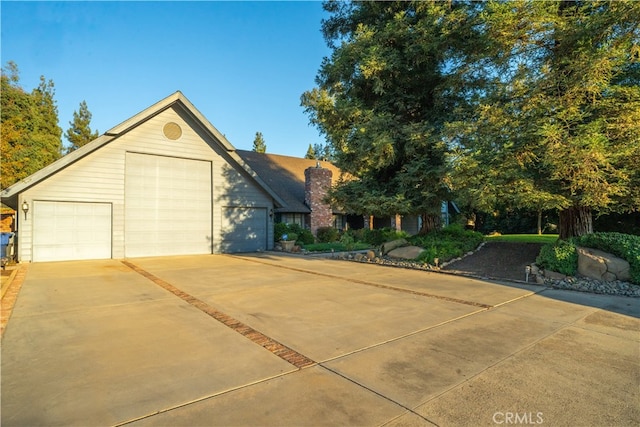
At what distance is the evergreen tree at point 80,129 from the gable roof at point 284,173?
81.3ft

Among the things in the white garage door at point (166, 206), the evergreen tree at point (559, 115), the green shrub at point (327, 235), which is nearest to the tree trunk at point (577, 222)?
the evergreen tree at point (559, 115)

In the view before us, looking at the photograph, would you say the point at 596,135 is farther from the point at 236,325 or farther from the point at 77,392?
the point at 77,392

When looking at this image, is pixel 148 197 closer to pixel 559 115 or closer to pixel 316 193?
pixel 316 193

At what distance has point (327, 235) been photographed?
69.9 ft

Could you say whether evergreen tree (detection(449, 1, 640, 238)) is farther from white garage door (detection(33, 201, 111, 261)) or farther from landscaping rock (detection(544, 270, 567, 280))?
white garage door (detection(33, 201, 111, 261))

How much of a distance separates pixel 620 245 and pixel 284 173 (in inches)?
789

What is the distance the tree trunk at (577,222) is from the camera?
935 centimetres

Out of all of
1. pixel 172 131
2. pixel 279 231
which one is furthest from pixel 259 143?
pixel 172 131

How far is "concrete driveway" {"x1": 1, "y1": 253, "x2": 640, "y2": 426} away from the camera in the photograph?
105 inches

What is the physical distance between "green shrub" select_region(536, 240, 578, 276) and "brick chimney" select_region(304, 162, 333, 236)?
47.3ft

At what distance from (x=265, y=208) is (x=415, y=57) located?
9.93m

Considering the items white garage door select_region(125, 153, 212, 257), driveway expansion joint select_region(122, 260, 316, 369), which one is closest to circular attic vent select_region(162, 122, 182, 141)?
white garage door select_region(125, 153, 212, 257)

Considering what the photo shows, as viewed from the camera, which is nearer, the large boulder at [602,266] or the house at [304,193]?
the large boulder at [602,266]

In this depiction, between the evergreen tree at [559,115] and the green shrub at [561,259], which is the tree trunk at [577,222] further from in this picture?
the green shrub at [561,259]
